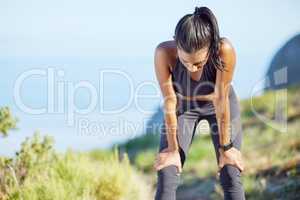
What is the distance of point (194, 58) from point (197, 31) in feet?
0.56

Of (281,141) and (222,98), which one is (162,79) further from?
(281,141)

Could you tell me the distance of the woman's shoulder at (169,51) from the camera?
3666mm

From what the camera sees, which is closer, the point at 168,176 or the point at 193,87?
the point at 168,176

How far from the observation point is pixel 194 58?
3.38m

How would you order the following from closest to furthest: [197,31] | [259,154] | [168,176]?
[197,31], [168,176], [259,154]

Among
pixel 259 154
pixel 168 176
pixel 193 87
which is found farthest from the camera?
pixel 259 154

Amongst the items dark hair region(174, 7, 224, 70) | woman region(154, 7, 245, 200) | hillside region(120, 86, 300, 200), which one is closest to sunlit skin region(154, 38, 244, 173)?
woman region(154, 7, 245, 200)

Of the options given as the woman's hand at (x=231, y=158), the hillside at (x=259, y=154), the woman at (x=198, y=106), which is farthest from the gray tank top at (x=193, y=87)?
the hillside at (x=259, y=154)

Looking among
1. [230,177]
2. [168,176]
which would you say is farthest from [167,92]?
[230,177]

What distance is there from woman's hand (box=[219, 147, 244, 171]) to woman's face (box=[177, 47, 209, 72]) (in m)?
0.56

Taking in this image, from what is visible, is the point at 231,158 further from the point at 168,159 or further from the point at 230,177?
the point at 168,159

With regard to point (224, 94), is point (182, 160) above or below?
below

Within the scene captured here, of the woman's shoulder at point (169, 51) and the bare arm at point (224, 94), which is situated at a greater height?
the woman's shoulder at point (169, 51)

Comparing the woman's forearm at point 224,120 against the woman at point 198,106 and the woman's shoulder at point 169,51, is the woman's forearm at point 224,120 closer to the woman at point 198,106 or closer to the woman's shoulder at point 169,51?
the woman at point 198,106
